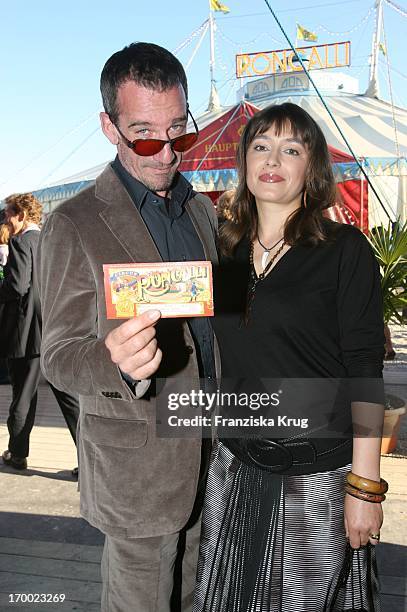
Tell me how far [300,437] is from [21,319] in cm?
328

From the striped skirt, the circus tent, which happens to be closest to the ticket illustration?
the striped skirt

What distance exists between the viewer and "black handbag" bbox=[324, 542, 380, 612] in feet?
5.47

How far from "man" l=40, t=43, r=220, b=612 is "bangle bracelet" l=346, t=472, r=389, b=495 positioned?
47cm

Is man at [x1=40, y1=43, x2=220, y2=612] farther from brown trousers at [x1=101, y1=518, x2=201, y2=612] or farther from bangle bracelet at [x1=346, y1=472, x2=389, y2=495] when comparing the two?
bangle bracelet at [x1=346, y1=472, x2=389, y2=495]

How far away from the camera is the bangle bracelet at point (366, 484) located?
65.9 inches

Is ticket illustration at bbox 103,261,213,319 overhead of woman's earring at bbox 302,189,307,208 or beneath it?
beneath

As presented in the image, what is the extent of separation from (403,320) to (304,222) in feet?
11.0

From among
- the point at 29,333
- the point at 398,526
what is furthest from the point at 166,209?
the point at 29,333

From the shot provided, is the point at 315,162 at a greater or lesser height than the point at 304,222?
greater

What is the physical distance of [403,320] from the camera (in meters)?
4.89

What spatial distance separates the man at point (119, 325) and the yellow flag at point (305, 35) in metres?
16.5

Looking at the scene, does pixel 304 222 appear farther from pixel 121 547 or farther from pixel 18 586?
pixel 18 586

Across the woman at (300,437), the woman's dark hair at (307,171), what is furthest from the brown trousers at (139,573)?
the woman's dark hair at (307,171)

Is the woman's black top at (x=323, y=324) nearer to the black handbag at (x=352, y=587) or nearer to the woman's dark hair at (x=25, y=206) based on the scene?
the black handbag at (x=352, y=587)
